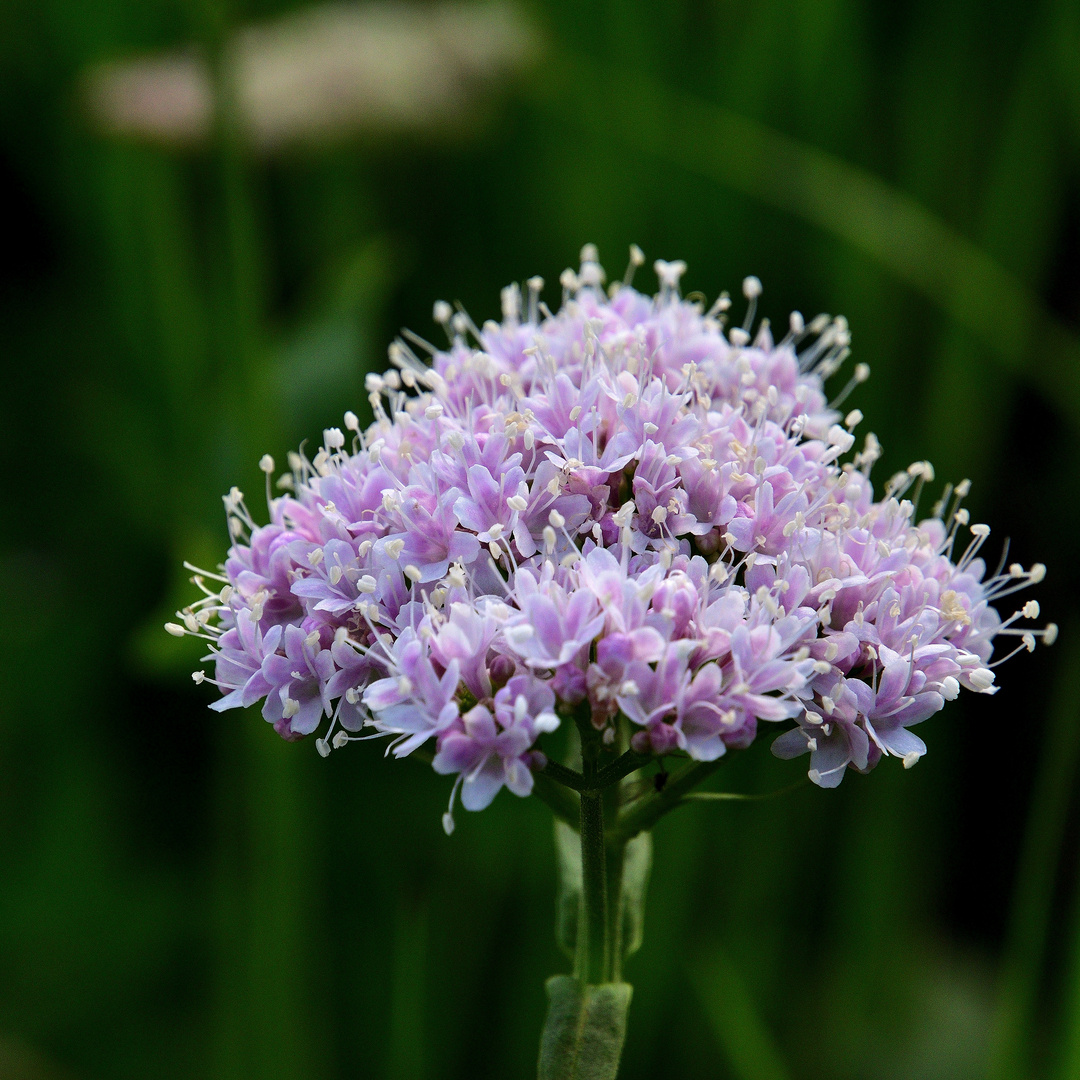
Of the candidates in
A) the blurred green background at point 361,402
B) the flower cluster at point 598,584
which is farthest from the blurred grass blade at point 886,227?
the flower cluster at point 598,584

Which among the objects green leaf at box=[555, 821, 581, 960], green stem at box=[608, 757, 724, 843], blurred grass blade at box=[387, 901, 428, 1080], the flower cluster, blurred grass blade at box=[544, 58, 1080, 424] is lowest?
blurred grass blade at box=[387, 901, 428, 1080]

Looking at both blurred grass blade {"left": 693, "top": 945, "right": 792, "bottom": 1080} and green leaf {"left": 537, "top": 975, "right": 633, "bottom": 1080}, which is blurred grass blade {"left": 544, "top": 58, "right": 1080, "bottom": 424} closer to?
blurred grass blade {"left": 693, "top": 945, "right": 792, "bottom": 1080}

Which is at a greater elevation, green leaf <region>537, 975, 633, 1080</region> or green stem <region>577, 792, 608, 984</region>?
green stem <region>577, 792, 608, 984</region>

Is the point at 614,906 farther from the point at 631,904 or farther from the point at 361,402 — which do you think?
the point at 361,402

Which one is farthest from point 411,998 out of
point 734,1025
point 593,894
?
point 734,1025

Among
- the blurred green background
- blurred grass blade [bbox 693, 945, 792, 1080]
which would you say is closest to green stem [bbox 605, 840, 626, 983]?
blurred grass blade [bbox 693, 945, 792, 1080]

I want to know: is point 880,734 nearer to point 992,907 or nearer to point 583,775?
point 583,775
